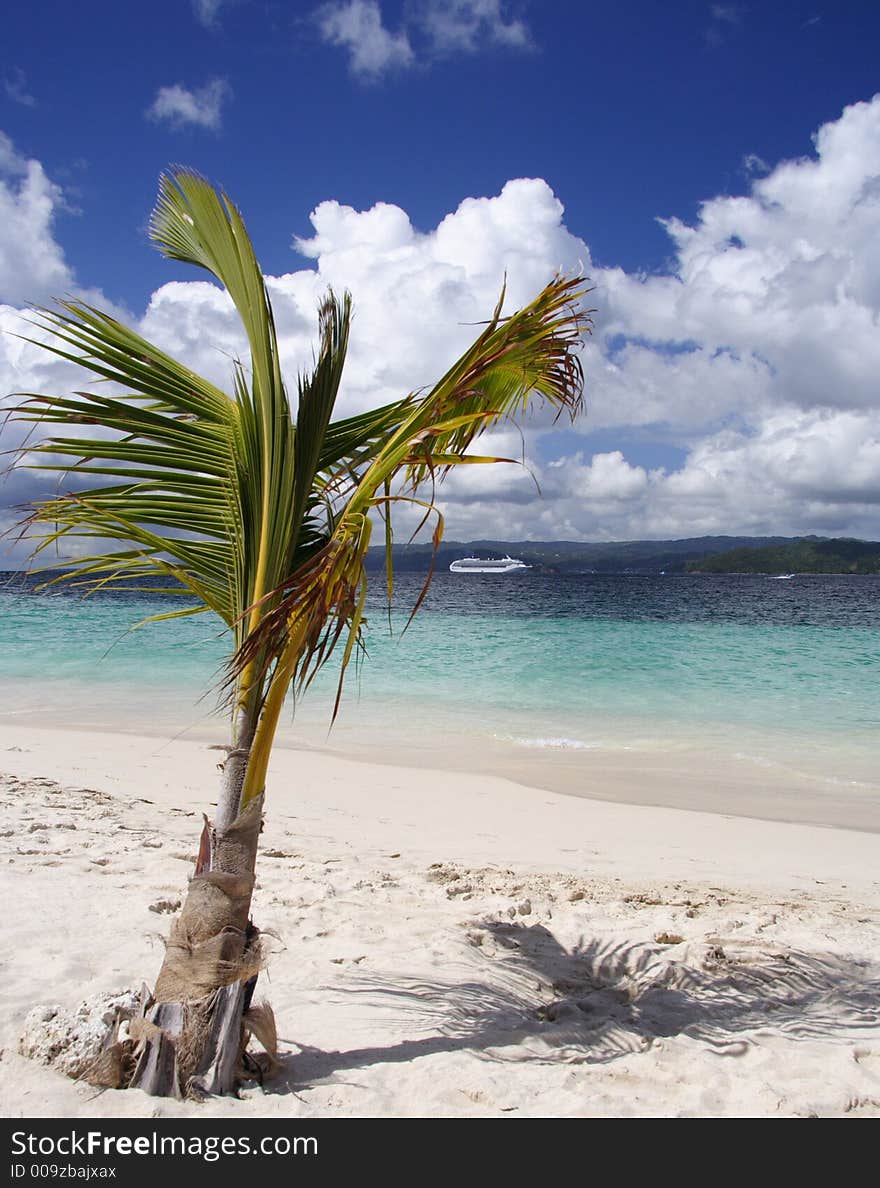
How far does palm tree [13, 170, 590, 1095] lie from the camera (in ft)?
8.11

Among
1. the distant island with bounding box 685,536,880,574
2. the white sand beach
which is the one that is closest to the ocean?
the white sand beach

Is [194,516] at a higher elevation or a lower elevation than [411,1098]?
higher

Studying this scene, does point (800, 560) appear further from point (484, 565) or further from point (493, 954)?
point (493, 954)

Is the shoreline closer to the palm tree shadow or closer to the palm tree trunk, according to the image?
the palm tree shadow

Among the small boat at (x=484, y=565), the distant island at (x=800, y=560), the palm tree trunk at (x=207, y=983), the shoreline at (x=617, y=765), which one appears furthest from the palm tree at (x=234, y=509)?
the distant island at (x=800, y=560)

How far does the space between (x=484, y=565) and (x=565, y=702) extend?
103 m

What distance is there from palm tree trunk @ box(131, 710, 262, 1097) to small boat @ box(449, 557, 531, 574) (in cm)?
11200
